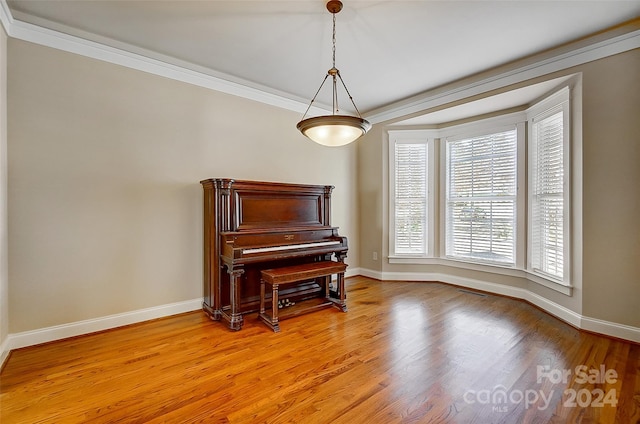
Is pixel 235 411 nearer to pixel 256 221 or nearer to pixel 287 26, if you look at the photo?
pixel 256 221

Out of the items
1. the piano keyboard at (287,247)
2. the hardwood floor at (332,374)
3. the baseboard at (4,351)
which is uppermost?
the piano keyboard at (287,247)

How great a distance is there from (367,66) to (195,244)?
9.16 feet

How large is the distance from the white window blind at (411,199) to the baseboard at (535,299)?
1.32 feet

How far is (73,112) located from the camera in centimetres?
265

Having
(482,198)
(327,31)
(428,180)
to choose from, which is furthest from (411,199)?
(327,31)

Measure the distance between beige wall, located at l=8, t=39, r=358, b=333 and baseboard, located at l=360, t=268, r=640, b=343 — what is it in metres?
2.80

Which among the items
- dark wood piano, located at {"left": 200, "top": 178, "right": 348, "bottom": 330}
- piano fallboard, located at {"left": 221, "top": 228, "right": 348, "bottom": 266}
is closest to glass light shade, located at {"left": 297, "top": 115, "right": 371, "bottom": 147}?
dark wood piano, located at {"left": 200, "top": 178, "right": 348, "bottom": 330}

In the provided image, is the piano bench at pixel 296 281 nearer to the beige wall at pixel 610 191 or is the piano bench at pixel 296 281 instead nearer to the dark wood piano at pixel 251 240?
the dark wood piano at pixel 251 240

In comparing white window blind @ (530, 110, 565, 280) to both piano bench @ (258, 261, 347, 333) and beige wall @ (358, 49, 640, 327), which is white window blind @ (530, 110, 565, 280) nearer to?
beige wall @ (358, 49, 640, 327)

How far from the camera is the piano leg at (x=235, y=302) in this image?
284 centimetres

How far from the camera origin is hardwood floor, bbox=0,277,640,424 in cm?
170

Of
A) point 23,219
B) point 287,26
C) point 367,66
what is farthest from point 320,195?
point 23,219

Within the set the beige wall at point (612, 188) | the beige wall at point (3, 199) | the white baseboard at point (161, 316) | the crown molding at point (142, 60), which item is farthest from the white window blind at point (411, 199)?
the beige wall at point (3, 199)

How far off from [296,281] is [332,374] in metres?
1.29
